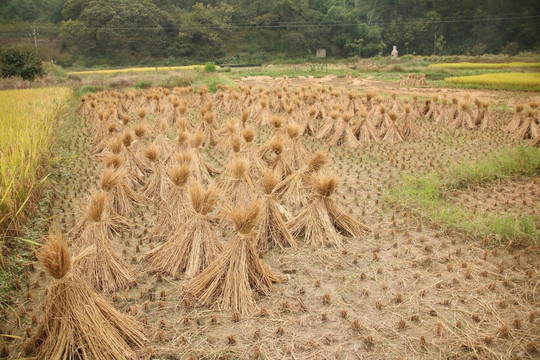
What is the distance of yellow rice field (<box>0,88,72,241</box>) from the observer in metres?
4.08

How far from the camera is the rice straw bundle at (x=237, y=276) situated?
127 inches

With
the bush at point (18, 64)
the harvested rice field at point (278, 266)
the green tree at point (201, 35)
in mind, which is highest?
the green tree at point (201, 35)

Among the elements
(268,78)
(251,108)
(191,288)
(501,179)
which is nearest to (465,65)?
(268,78)

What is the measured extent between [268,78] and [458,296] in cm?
2829

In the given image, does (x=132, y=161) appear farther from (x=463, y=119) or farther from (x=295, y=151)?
(x=463, y=119)

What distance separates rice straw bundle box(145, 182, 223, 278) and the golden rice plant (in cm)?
146

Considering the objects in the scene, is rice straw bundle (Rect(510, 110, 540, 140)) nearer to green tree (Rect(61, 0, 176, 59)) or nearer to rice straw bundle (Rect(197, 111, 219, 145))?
rice straw bundle (Rect(197, 111, 219, 145))

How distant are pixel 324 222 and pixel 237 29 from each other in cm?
5522

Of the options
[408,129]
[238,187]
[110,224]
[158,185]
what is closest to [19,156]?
[110,224]

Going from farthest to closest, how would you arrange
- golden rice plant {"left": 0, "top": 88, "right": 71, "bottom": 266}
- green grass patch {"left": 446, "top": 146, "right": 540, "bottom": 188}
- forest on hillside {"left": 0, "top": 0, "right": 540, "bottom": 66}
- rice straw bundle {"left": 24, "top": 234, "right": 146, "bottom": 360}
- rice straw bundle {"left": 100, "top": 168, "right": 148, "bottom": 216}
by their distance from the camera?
forest on hillside {"left": 0, "top": 0, "right": 540, "bottom": 66}
green grass patch {"left": 446, "top": 146, "right": 540, "bottom": 188}
rice straw bundle {"left": 100, "top": 168, "right": 148, "bottom": 216}
golden rice plant {"left": 0, "top": 88, "right": 71, "bottom": 266}
rice straw bundle {"left": 24, "top": 234, "right": 146, "bottom": 360}

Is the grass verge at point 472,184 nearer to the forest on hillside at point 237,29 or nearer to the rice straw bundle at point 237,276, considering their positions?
the rice straw bundle at point 237,276

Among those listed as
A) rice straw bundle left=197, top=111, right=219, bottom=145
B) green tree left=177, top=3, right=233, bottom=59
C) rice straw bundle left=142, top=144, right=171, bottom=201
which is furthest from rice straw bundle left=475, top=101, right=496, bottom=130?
green tree left=177, top=3, right=233, bottom=59

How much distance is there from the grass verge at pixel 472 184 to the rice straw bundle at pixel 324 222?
1.11 metres

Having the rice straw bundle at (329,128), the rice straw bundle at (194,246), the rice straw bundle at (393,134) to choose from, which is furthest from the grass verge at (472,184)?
the rice straw bundle at (329,128)
